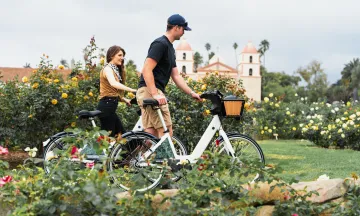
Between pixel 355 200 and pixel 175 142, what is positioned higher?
pixel 175 142

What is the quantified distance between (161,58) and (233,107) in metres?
0.80

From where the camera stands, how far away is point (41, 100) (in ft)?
28.8

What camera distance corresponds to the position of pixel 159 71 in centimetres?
529

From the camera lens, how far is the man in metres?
5.08

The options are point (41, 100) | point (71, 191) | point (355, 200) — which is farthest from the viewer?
point (41, 100)

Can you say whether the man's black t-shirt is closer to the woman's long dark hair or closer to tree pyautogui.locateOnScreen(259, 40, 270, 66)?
the woman's long dark hair

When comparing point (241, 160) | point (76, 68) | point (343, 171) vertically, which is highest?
point (76, 68)

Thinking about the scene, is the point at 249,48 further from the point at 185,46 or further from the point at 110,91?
the point at 110,91

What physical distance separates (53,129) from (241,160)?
5.71 meters

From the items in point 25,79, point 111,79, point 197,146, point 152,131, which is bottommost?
point 197,146

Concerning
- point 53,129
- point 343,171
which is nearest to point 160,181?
point 343,171

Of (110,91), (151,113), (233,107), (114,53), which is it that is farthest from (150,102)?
(114,53)

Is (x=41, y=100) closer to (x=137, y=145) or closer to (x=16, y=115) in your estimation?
(x=16, y=115)

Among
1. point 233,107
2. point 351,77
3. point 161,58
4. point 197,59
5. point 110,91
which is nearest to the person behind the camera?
point 233,107
